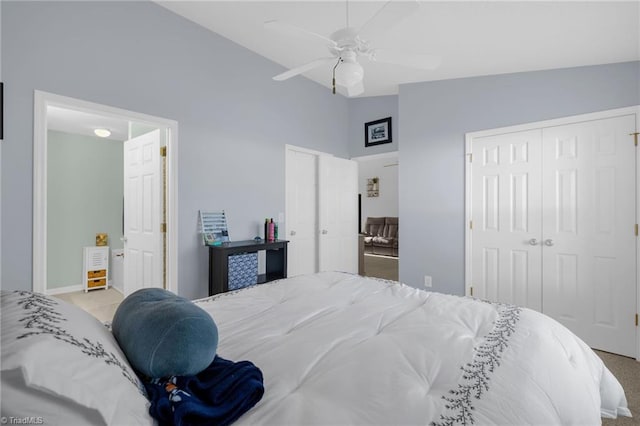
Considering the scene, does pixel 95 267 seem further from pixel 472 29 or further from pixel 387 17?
pixel 472 29

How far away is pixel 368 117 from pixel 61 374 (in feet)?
15.3

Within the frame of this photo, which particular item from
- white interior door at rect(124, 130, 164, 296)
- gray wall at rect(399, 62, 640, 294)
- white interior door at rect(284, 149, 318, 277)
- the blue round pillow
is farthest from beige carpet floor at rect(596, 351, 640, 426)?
white interior door at rect(124, 130, 164, 296)

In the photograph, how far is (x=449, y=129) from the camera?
3.65m

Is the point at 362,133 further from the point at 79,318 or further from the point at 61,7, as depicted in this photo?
the point at 79,318

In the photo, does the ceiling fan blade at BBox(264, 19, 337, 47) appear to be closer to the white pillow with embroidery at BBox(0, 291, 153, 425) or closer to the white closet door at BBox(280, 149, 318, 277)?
the white pillow with embroidery at BBox(0, 291, 153, 425)

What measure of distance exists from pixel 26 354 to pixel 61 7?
2.68 m

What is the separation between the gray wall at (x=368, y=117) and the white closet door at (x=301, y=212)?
2.78ft

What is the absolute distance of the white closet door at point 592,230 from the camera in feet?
8.82

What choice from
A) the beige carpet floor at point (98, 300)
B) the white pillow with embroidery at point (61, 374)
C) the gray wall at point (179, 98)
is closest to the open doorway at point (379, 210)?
the gray wall at point (179, 98)

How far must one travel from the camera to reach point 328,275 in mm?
2281

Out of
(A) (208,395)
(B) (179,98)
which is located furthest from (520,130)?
(A) (208,395)

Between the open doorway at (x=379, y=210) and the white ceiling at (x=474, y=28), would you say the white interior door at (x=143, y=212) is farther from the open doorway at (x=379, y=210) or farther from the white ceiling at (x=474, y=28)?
the open doorway at (x=379, y=210)

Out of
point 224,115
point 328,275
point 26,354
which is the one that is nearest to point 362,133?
point 224,115

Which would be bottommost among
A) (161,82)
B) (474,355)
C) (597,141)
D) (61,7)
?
(474,355)
